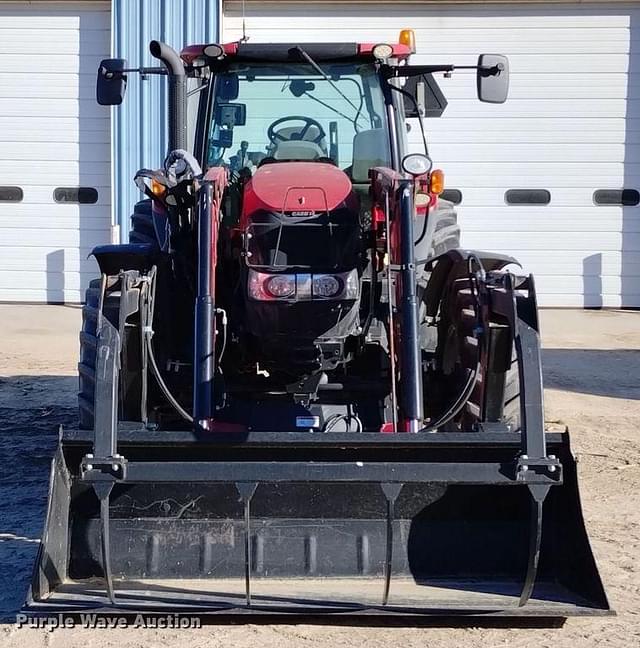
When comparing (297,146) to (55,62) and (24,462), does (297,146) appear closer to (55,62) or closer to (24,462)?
(24,462)

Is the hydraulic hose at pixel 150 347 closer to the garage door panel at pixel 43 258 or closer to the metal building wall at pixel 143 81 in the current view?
the metal building wall at pixel 143 81

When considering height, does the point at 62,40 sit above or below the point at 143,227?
above

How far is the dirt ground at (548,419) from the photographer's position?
3602 millimetres

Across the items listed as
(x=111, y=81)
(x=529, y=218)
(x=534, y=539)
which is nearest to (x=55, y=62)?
(x=529, y=218)

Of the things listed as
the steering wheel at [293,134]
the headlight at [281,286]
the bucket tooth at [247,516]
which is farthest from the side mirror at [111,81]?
the bucket tooth at [247,516]

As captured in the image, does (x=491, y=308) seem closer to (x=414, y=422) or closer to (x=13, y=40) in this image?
(x=414, y=422)

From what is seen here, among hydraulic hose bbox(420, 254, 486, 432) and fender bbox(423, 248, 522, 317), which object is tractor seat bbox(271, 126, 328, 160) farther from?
hydraulic hose bbox(420, 254, 486, 432)

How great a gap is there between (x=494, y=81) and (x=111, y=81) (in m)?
1.83

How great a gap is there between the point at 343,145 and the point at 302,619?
2490mm

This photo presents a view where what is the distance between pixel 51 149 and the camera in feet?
35.9

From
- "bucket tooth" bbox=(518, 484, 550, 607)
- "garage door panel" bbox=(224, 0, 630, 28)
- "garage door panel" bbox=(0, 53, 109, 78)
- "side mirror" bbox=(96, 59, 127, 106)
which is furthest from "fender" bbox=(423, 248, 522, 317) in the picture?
"garage door panel" bbox=(0, 53, 109, 78)

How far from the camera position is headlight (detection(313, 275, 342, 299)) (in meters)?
4.29

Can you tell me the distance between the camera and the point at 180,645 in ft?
11.6

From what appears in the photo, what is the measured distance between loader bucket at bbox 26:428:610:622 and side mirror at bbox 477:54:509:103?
2.02m
